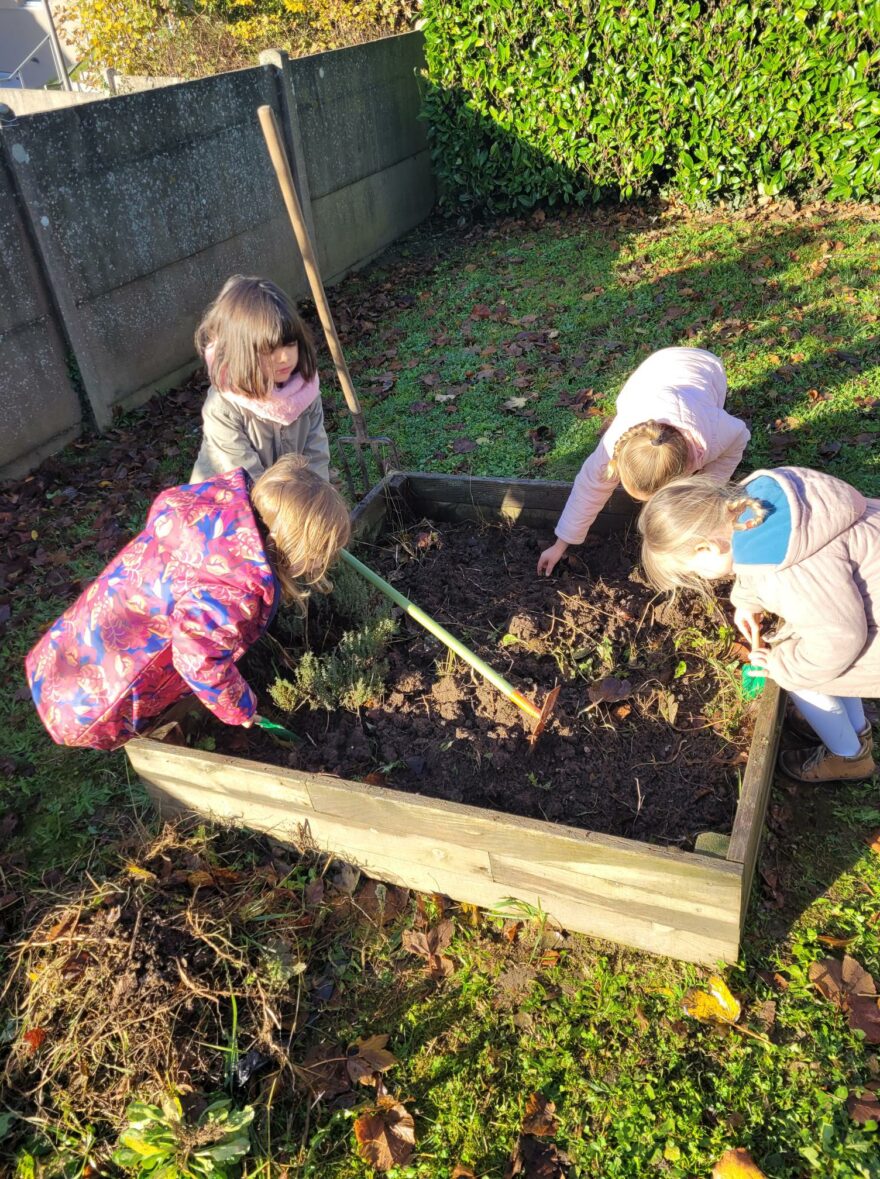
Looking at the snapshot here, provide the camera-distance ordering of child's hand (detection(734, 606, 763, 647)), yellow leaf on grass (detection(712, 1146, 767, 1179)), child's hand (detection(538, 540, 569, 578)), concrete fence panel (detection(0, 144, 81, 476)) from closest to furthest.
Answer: yellow leaf on grass (detection(712, 1146, 767, 1179)) → child's hand (detection(734, 606, 763, 647)) → child's hand (detection(538, 540, 569, 578)) → concrete fence panel (detection(0, 144, 81, 476))

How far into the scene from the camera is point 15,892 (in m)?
2.84

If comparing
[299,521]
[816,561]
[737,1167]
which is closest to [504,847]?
[737,1167]

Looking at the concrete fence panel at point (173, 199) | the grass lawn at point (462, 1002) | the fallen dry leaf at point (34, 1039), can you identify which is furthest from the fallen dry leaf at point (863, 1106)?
the concrete fence panel at point (173, 199)

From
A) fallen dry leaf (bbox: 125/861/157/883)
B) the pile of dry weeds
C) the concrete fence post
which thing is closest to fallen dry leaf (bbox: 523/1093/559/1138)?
the pile of dry weeds

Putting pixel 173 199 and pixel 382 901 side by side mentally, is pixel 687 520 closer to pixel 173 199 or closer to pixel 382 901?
pixel 382 901

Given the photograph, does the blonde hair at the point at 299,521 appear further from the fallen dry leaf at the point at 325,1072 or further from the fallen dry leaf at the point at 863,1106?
the fallen dry leaf at the point at 863,1106

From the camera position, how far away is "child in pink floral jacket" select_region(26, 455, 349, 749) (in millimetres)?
2551

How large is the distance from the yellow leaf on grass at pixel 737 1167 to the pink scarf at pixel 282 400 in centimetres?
282

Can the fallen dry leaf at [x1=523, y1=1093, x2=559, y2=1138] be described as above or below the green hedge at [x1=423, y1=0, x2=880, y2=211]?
below

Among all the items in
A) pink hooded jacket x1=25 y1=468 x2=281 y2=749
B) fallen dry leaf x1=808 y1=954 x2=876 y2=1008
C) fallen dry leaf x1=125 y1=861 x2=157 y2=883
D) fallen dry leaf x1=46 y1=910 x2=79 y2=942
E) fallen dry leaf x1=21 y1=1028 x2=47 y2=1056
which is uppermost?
pink hooded jacket x1=25 y1=468 x2=281 y2=749

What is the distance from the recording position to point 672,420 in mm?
3141

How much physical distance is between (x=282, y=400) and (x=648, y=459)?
57.8 inches

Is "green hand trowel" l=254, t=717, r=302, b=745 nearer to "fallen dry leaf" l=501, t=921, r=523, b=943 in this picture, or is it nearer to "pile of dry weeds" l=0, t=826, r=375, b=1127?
"pile of dry weeds" l=0, t=826, r=375, b=1127

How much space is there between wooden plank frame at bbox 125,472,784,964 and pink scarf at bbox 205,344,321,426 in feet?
4.58
